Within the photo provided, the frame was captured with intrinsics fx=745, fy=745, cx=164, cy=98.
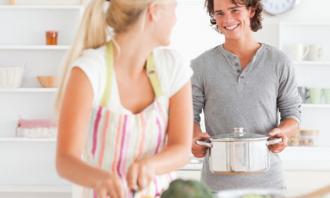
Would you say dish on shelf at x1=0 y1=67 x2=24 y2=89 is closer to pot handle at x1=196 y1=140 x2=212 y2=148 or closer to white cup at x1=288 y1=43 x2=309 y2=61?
white cup at x1=288 y1=43 x2=309 y2=61

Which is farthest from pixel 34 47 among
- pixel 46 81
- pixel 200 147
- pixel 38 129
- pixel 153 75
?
pixel 153 75

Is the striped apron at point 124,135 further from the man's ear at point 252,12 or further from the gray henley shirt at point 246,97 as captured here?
the man's ear at point 252,12

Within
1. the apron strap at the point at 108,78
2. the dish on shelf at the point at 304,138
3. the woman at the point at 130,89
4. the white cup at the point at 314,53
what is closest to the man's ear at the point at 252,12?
the woman at the point at 130,89

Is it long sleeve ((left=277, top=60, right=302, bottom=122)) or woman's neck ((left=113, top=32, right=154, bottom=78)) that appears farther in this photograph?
long sleeve ((left=277, top=60, right=302, bottom=122))

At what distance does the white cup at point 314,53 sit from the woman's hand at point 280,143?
2.98 metres

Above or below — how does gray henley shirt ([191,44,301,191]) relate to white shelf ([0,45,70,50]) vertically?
above

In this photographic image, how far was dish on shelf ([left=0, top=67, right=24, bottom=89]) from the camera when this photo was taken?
559 cm

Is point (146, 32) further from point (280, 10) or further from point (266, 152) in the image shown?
point (280, 10)

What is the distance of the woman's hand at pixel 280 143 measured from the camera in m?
2.46

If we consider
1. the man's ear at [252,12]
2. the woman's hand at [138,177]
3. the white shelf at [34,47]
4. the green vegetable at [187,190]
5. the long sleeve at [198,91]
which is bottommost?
the white shelf at [34,47]

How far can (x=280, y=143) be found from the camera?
2465mm

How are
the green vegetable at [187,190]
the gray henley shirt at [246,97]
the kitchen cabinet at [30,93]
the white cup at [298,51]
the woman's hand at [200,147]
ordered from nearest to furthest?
the green vegetable at [187,190] < the woman's hand at [200,147] < the gray henley shirt at [246,97] < the white cup at [298,51] < the kitchen cabinet at [30,93]

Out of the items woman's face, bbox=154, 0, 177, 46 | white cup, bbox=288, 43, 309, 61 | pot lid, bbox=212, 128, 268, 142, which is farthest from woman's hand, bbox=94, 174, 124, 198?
white cup, bbox=288, 43, 309, 61

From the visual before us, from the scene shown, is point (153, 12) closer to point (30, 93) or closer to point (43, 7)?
point (43, 7)
